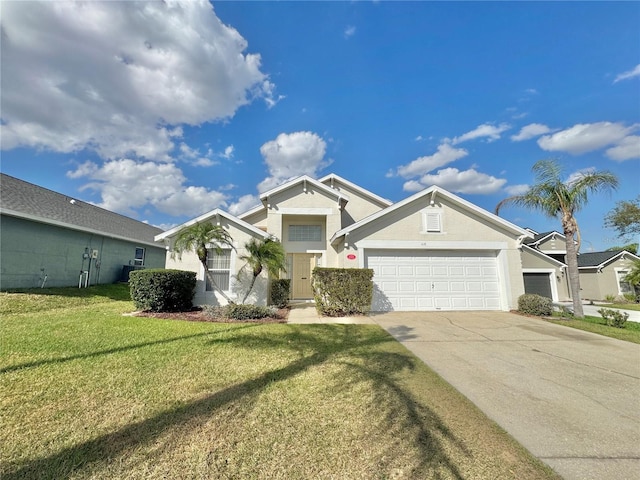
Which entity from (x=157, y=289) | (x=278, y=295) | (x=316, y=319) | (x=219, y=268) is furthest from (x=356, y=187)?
(x=157, y=289)

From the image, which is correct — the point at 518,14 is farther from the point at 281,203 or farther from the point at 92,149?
the point at 92,149

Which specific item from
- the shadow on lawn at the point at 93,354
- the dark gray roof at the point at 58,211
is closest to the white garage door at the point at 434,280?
the shadow on lawn at the point at 93,354

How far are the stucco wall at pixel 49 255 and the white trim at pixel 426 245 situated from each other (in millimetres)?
14585

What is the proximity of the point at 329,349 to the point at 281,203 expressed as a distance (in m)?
9.28

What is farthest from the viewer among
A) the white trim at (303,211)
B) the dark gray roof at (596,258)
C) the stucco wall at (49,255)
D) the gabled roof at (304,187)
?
the dark gray roof at (596,258)

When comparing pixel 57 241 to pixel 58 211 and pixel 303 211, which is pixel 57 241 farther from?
pixel 303 211

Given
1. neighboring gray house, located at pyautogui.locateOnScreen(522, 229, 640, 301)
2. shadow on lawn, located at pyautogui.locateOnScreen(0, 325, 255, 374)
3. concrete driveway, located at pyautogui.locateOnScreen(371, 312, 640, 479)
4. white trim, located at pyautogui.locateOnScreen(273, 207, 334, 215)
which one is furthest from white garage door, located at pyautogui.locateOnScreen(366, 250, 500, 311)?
neighboring gray house, located at pyautogui.locateOnScreen(522, 229, 640, 301)

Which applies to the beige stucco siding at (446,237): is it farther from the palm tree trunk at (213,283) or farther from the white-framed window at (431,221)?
the palm tree trunk at (213,283)

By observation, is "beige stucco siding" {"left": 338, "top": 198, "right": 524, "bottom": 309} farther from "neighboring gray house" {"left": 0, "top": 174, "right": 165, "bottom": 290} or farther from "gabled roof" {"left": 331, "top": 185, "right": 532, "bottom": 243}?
"neighboring gray house" {"left": 0, "top": 174, "right": 165, "bottom": 290}

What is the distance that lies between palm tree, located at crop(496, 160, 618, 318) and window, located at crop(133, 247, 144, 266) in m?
23.3

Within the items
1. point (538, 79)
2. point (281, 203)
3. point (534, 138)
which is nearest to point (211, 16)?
point (281, 203)

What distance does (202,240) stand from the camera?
10156 mm

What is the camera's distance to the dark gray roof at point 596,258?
20.8 metres

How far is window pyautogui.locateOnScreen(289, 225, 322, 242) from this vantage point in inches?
591
